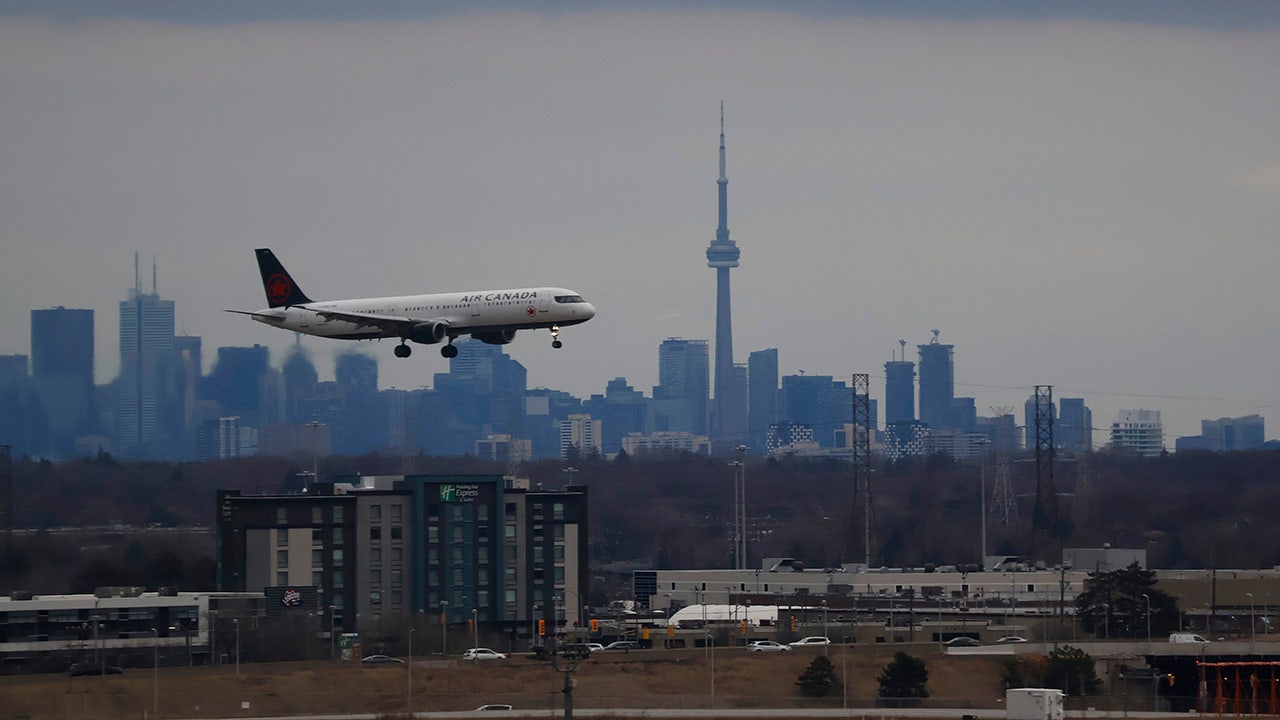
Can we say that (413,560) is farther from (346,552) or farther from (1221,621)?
(1221,621)

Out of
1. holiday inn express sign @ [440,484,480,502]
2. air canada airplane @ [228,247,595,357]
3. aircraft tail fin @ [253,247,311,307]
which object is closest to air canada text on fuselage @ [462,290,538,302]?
air canada airplane @ [228,247,595,357]

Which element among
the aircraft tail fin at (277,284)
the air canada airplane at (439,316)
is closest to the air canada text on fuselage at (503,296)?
the air canada airplane at (439,316)

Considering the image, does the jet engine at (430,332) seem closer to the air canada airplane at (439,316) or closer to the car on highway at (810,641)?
the air canada airplane at (439,316)

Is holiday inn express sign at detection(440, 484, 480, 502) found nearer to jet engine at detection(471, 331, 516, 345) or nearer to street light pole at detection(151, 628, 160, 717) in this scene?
street light pole at detection(151, 628, 160, 717)

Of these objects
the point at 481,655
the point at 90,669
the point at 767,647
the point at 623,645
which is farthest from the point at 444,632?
the point at 90,669

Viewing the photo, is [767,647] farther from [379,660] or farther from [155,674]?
[155,674]
